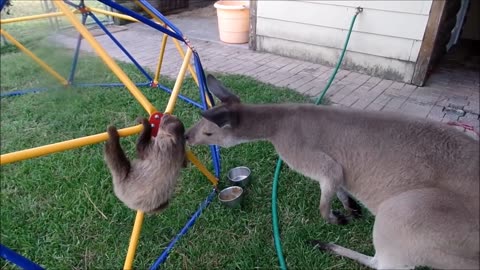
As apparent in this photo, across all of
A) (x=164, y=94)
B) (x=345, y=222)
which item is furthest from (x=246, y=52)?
(x=345, y=222)

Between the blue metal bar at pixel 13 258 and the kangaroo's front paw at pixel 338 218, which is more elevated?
the blue metal bar at pixel 13 258

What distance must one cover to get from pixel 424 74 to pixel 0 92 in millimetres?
6265

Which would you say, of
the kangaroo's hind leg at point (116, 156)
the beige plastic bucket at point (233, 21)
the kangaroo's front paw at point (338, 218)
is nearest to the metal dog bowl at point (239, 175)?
the kangaroo's front paw at point (338, 218)

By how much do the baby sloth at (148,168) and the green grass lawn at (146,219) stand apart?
74 centimetres

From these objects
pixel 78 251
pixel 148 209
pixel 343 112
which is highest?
pixel 343 112

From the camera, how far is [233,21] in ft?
23.9

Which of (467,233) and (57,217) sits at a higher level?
(467,233)

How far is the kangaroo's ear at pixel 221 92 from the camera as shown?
105 inches

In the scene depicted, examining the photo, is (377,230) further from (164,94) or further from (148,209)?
(164,94)

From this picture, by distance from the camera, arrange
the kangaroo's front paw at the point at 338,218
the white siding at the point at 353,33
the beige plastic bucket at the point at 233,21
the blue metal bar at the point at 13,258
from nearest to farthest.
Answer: the blue metal bar at the point at 13,258, the kangaroo's front paw at the point at 338,218, the white siding at the point at 353,33, the beige plastic bucket at the point at 233,21

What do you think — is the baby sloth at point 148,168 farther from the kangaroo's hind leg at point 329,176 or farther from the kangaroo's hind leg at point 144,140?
the kangaroo's hind leg at point 329,176

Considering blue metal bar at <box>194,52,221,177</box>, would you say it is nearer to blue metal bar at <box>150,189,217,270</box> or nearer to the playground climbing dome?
the playground climbing dome

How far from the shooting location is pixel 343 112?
2.39m

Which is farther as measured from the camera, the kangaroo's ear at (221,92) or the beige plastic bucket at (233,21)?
the beige plastic bucket at (233,21)
